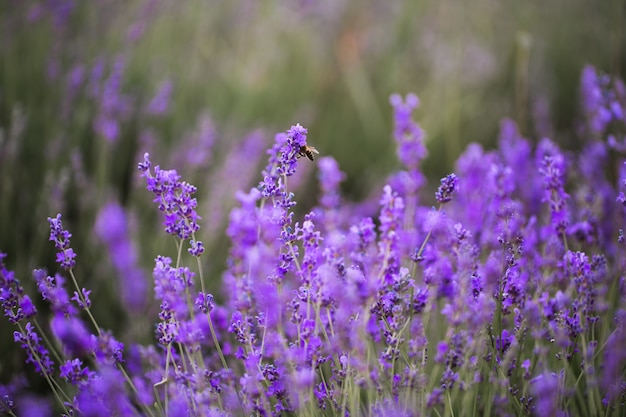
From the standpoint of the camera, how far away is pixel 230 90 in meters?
3.80

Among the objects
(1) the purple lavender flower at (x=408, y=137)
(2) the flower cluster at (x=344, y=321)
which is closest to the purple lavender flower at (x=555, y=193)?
(2) the flower cluster at (x=344, y=321)

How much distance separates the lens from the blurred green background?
2.61m

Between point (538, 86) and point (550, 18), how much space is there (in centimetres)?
128

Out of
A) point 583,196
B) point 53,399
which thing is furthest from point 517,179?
point 53,399

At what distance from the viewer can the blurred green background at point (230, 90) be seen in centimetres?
261

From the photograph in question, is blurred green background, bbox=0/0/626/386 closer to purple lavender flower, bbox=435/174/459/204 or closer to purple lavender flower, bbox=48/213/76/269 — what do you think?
purple lavender flower, bbox=48/213/76/269

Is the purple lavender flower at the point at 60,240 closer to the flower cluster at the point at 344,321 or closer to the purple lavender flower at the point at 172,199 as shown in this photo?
the flower cluster at the point at 344,321

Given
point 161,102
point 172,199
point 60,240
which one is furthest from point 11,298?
point 161,102

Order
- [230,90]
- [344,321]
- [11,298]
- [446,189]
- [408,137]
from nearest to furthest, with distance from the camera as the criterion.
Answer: [344,321] < [11,298] < [446,189] < [408,137] < [230,90]

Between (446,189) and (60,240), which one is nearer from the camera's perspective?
(60,240)

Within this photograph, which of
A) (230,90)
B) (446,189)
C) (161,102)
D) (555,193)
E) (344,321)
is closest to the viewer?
(344,321)

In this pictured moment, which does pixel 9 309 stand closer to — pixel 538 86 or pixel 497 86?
pixel 538 86

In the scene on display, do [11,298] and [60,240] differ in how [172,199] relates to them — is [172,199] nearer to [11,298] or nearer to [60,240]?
[60,240]

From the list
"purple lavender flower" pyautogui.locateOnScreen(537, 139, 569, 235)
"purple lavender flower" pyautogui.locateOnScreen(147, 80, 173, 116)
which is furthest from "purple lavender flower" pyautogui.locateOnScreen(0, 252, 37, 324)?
"purple lavender flower" pyautogui.locateOnScreen(147, 80, 173, 116)
